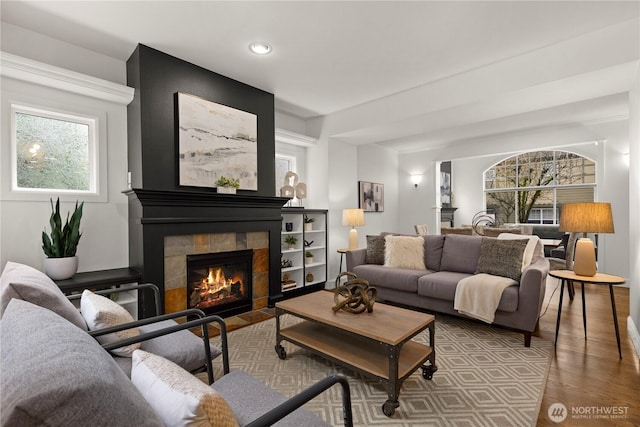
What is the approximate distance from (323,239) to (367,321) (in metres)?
2.82

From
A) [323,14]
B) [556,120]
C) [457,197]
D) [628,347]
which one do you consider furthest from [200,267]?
[457,197]

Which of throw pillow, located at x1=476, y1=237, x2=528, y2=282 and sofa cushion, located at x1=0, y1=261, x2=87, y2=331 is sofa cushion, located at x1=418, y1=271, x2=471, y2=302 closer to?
throw pillow, located at x1=476, y1=237, x2=528, y2=282

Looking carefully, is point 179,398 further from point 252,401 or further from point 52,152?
point 52,152

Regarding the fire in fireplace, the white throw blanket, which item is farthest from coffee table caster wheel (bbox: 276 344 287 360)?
the white throw blanket

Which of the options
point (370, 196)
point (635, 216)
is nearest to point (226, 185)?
point (370, 196)

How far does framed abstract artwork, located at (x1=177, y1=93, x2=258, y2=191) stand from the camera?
3172 millimetres

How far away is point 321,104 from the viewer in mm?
4434

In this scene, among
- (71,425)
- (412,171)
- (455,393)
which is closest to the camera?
(71,425)

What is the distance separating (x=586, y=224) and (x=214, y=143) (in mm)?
3658

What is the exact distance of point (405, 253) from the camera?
153 inches

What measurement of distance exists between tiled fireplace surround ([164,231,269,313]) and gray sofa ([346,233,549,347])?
117cm

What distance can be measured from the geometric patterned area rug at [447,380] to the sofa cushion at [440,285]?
1.15 ft

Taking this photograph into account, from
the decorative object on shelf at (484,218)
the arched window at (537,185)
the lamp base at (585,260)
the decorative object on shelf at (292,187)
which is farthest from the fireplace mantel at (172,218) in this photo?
the arched window at (537,185)

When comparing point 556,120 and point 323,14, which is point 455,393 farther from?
point 556,120
